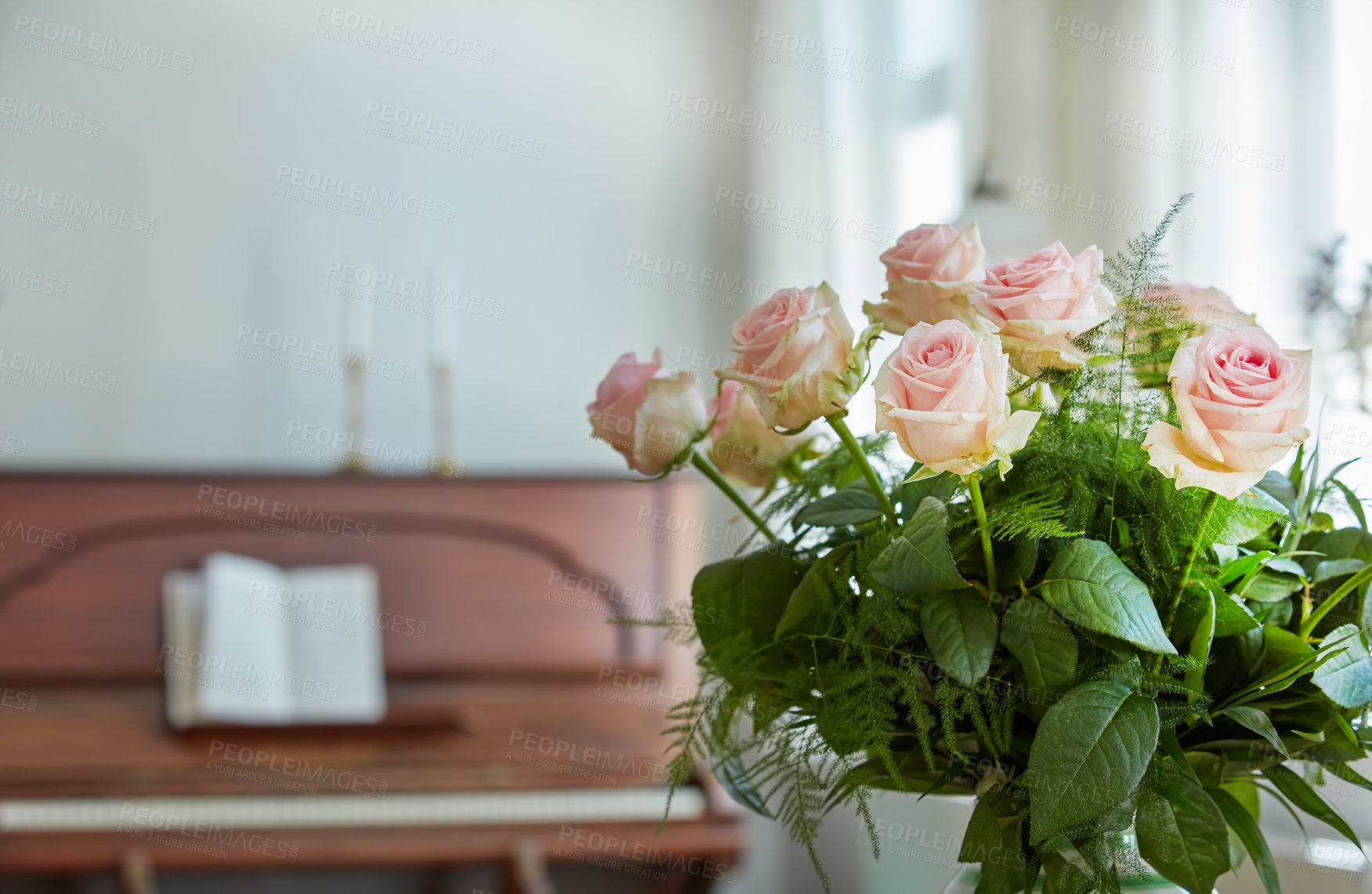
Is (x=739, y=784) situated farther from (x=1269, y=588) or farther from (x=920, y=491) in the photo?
(x=1269, y=588)

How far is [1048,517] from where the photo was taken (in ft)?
1.84

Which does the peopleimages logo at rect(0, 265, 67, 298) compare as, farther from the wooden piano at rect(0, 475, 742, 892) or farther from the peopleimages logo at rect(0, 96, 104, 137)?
the wooden piano at rect(0, 475, 742, 892)

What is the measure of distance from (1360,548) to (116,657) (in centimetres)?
197

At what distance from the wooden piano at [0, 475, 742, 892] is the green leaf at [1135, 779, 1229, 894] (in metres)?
1.41

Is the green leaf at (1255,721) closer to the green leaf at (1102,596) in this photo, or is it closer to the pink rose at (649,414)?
the green leaf at (1102,596)

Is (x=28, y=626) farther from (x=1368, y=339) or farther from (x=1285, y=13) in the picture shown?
(x=1285, y=13)

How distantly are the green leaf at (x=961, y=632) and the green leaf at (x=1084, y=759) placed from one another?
0.14 feet

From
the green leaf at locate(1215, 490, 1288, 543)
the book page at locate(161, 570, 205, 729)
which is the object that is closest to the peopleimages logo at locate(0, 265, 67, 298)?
the book page at locate(161, 570, 205, 729)

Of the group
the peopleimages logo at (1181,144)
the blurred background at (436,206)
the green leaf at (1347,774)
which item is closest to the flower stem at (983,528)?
the green leaf at (1347,774)

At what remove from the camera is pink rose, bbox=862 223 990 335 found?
1.99 ft

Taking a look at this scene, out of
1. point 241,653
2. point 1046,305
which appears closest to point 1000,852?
point 1046,305

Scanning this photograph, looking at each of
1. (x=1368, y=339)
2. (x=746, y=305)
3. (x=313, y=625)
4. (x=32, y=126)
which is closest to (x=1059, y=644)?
(x=1368, y=339)

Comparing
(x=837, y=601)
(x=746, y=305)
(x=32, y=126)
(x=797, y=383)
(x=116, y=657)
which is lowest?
(x=116, y=657)

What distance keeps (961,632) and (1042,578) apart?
0.07 metres
